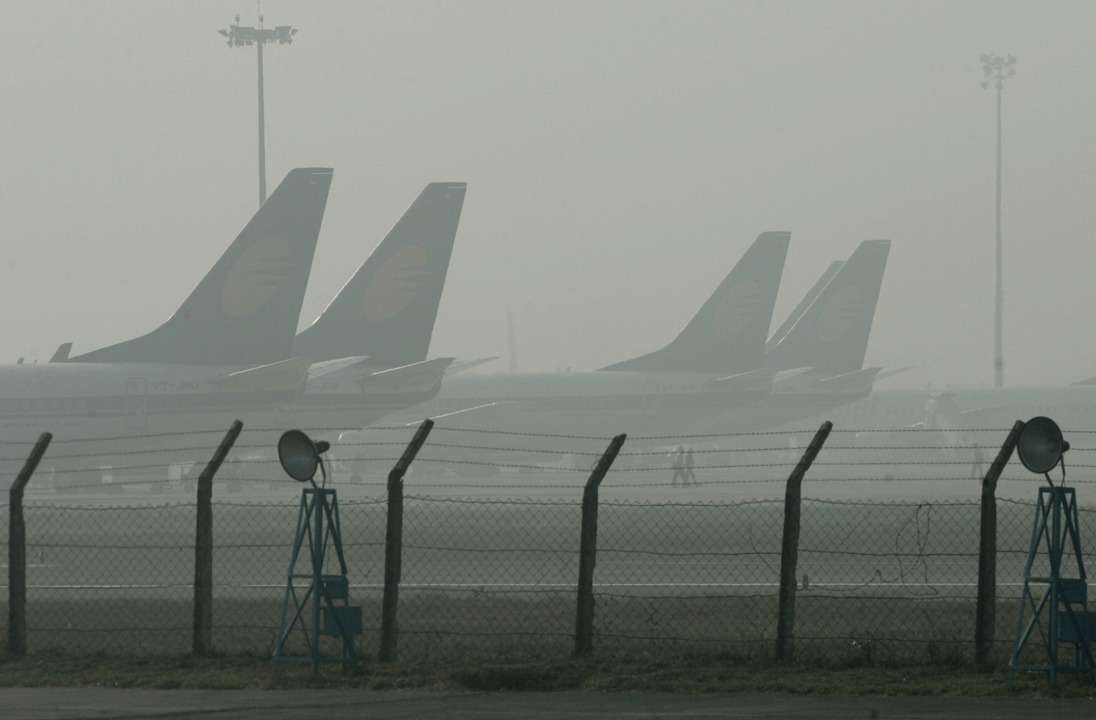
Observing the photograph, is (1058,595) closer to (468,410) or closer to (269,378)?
(269,378)

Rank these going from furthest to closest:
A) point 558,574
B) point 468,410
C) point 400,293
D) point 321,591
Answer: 1. point 468,410
2. point 400,293
3. point 558,574
4. point 321,591

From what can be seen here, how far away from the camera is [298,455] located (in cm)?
1298

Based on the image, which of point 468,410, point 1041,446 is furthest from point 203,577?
point 468,410

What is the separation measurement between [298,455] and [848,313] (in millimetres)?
66531

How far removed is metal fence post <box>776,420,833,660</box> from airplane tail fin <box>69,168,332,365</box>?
40407mm

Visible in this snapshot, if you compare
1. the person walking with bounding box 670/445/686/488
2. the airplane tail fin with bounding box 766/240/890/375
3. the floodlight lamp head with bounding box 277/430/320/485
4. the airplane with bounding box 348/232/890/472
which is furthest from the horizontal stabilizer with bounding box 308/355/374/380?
the floodlight lamp head with bounding box 277/430/320/485

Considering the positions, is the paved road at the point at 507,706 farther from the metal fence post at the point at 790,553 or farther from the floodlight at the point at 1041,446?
the floodlight at the point at 1041,446

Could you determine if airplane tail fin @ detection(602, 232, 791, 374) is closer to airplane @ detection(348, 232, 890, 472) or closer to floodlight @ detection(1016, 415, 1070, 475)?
airplane @ detection(348, 232, 890, 472)

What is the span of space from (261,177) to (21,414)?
71.3ft

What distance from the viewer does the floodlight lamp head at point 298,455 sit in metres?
12.9

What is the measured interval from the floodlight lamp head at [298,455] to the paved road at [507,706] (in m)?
1.49

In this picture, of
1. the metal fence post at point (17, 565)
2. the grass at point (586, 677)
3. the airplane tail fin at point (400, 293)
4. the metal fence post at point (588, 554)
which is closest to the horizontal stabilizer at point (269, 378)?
the airplane tail fin at point (400, 293)

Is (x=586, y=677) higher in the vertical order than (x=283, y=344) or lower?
lower

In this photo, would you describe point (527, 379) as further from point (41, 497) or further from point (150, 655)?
point (150, 655)
